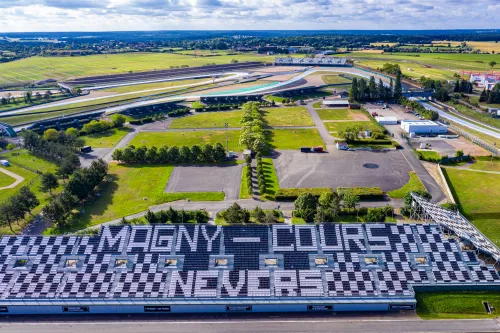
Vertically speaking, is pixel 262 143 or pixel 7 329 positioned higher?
pixel 262 143

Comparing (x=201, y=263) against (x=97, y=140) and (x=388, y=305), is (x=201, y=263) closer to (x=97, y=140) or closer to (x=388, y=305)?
(x=388, y=305)

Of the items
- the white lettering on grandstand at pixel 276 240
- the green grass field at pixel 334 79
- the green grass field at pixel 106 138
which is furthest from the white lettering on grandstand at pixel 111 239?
the green grass field at pixel 334 79

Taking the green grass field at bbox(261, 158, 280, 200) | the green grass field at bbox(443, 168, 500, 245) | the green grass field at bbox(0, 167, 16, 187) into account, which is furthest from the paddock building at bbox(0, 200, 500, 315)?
the green grass field at bbox(0, 167, 16, 187)

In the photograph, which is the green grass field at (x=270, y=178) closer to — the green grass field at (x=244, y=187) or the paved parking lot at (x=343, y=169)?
the paved parking lot at (x=343, y=169)

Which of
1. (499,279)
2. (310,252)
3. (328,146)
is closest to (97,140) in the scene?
(328,146)

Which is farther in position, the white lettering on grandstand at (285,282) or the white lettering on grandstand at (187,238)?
the white lettering on grandstand at (187,238)

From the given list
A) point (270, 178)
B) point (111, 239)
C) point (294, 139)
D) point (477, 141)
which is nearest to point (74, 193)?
point (111, 239)
